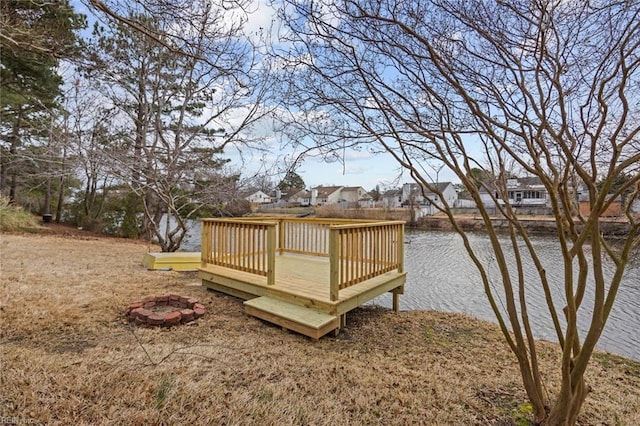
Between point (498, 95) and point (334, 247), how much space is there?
219 centimetres

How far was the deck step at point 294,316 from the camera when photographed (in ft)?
11.8

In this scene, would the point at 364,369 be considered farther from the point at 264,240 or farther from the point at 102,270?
the point at 102,270

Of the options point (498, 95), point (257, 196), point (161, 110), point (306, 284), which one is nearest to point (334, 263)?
point (306, 284)

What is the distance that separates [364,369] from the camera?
2951mm

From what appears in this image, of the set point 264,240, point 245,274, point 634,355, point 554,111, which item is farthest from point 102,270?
point 634,355

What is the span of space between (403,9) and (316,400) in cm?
289

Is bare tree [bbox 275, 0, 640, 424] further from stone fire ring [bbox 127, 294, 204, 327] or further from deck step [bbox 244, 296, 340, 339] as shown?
stone fire ring [bbox 127, 294, 204, 327]

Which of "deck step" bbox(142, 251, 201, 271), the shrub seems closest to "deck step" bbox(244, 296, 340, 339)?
"deck step" bbox(142, 251, 201, 271)

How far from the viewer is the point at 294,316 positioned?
377 centimetres

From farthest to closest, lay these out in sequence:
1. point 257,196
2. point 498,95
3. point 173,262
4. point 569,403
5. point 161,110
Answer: point 257,196 → point 161,110 → point 173,262 → point 498,95 → point 569,403

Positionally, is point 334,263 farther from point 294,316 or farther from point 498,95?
point 498,95

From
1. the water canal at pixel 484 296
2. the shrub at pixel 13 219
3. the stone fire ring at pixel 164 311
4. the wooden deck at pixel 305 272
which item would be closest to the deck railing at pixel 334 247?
the wooden deck at pixel 305 272

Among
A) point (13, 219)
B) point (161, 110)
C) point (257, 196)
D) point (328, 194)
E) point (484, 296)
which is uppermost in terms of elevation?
point (161, 110)

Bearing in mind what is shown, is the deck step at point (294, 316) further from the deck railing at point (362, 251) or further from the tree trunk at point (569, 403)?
the tree trunk at point (569, 403)
